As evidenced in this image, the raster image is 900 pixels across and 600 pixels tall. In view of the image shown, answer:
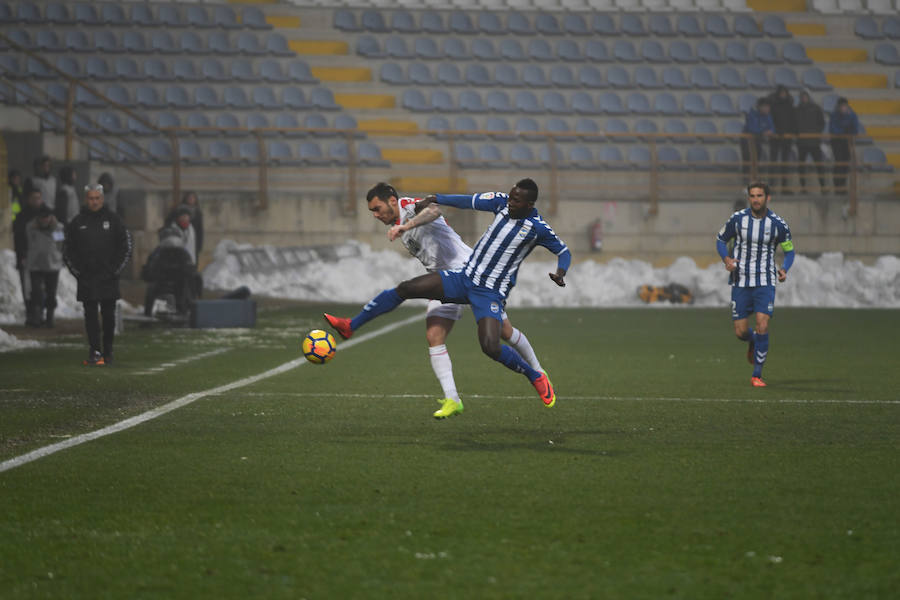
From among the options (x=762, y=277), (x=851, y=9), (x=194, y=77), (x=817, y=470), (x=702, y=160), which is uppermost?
(x=851, y=9)

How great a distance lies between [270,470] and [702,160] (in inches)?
1014

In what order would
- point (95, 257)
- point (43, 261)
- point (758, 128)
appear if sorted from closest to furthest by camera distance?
1. point (95, 257)
2. point (43, 261)
3. point (758, 128)

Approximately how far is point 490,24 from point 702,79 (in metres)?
5.78

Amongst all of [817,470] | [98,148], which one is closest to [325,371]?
[817,470]

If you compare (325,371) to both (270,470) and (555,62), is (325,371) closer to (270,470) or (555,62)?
(270,470)

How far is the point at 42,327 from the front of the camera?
17.3m

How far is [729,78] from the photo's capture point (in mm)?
33219

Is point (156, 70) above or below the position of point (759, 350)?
above

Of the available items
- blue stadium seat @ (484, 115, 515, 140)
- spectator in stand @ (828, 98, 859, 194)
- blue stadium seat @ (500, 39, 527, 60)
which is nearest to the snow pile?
spectator in stand @ (828, 98, 859, 194)

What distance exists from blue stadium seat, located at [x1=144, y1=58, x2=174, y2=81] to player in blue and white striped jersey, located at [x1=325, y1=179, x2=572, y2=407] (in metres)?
25.1

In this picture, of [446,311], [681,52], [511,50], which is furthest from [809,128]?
[446,311]

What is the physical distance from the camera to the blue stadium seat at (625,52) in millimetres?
33375

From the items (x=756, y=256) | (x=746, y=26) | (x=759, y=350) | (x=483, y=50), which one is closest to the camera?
(x=759, y=350)

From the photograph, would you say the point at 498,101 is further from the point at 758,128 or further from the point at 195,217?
Result: the point at 195,217
